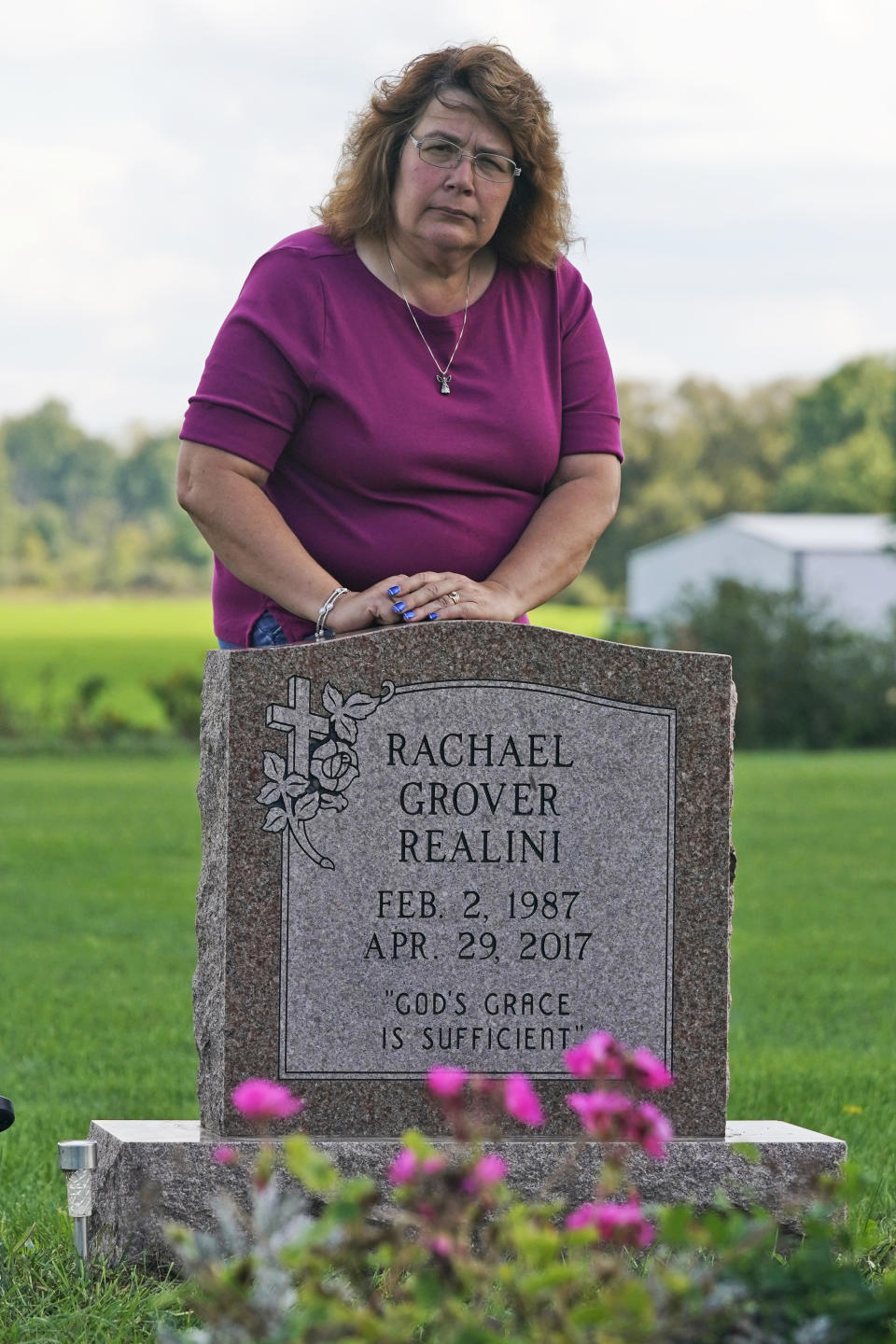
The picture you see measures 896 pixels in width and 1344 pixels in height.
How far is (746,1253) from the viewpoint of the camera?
6.36ft

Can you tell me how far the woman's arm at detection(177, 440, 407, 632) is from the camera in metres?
3.67

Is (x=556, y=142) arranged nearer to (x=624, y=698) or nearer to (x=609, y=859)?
(x=624, y=698)

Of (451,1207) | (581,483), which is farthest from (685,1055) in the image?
(451,1207)

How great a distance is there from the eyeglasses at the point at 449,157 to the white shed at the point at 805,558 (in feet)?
92.0

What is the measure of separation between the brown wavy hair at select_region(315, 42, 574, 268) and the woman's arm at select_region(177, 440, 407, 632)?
0.61m

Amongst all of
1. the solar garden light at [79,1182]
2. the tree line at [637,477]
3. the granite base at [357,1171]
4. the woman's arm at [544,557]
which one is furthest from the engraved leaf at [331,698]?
the tree line at [637,477]

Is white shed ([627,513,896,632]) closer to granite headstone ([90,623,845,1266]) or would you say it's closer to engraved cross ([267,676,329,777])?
granite headstone ([90,623,845,1266])

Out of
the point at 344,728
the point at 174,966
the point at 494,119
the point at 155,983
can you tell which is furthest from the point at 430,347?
the point at 174,966

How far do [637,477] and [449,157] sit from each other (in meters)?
72.7

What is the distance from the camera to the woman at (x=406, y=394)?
145 inches

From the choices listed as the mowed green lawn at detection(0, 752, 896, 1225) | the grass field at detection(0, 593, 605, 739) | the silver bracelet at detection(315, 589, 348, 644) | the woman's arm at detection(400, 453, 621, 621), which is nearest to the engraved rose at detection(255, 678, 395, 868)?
the silver bracelet at detection(315, 589, 348, 644)

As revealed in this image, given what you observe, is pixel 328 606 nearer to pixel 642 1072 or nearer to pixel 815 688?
pixel 642 1072

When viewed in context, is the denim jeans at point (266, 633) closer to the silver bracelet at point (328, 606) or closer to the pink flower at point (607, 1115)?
the silver bracelet at point (328, 606)

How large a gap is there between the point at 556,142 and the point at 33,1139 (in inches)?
118
